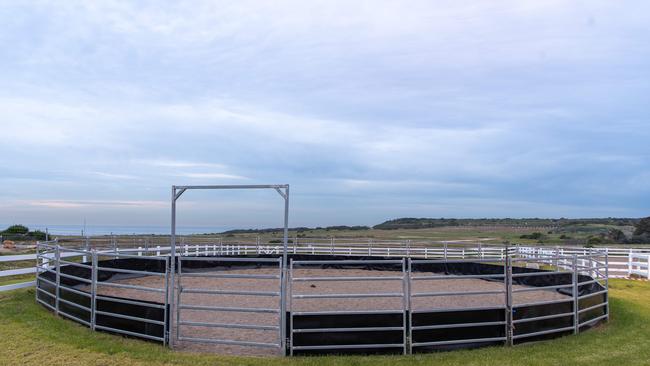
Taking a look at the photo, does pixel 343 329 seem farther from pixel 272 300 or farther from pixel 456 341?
pixel 272 300

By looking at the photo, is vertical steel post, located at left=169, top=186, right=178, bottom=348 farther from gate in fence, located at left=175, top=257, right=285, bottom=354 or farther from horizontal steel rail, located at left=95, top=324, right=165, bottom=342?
horizontal steel rail, located at left=95, top=324, right=165, bottom=342

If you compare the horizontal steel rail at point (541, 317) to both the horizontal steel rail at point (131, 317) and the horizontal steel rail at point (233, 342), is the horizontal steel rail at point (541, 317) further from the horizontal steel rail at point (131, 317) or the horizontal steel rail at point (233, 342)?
the horizontal steel rail at point (131, 317)

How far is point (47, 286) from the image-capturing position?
9.08m

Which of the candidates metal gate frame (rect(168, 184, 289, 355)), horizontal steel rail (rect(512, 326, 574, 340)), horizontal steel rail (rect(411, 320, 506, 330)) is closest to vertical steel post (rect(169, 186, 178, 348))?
metal gate frame (rect(168, 184, 289, 355))

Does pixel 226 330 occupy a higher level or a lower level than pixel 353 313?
lower

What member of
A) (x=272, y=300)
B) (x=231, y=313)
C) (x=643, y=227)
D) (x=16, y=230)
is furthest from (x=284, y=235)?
(x=643, y=227)

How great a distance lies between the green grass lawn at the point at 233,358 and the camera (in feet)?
19.5

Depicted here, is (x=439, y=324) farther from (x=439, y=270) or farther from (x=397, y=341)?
(x=439, y=270)

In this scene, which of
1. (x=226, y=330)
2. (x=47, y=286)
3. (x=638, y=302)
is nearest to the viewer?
(x=226, y=330)

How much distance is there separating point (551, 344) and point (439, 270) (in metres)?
9.97

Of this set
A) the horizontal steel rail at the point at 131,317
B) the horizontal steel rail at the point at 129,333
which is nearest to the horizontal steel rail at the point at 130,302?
the horizontal steel rail at the point at 131,317

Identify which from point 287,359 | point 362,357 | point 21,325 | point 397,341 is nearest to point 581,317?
point 397,341

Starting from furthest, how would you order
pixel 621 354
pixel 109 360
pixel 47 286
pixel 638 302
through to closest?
pixel 638 302 < pixel 47 286 < pixel 621 354 < pixel 109 360

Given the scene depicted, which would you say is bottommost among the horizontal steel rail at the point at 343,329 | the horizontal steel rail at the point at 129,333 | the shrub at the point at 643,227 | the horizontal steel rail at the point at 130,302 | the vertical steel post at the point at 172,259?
the shrub at the point at 643,227
